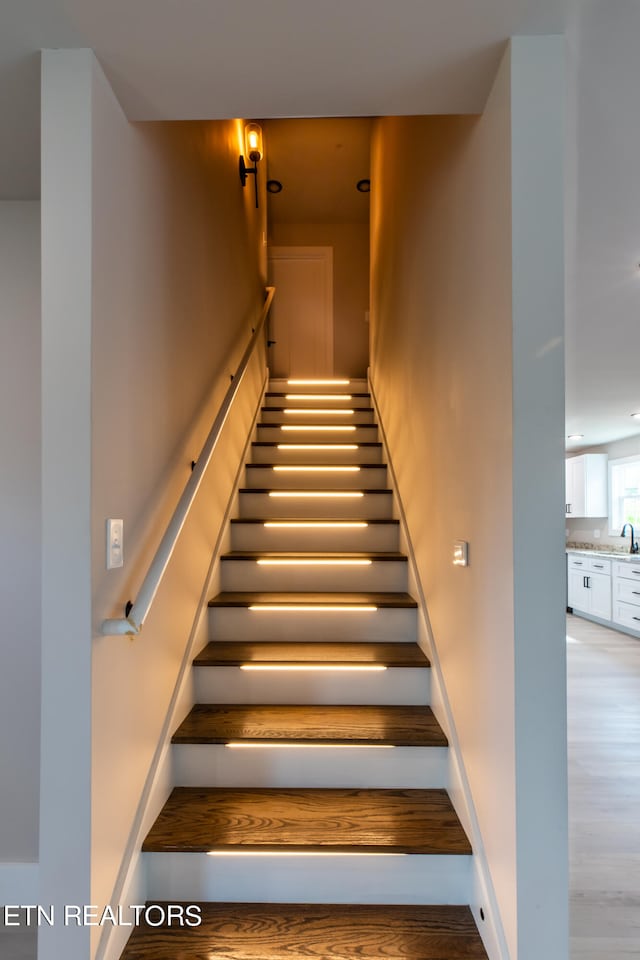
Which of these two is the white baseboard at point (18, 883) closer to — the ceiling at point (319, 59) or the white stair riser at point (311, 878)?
the white stair riser at point (311, 878)

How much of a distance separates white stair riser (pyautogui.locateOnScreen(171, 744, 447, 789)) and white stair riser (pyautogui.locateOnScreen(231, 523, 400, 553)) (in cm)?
121

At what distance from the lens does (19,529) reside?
208cm

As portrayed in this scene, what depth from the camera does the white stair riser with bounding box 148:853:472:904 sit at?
162 cm

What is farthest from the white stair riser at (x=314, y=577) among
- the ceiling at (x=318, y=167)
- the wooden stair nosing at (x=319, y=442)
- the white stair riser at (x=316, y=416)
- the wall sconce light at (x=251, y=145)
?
the ceiling at (x=318, y=167)

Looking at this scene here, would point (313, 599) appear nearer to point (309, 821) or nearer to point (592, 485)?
point (309, 821)

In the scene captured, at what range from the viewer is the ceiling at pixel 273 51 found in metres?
1.27

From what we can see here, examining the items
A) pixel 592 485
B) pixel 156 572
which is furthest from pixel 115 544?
pixel 592 485

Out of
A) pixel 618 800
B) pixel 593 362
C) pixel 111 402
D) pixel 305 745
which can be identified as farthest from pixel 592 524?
pixel 111 402

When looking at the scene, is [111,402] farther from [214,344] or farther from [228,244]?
[228,244]

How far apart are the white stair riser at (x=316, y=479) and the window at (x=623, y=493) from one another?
5668mm

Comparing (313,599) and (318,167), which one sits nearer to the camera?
(313,599)

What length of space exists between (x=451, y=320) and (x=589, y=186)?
0.76 metres

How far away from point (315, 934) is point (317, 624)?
1.11 m

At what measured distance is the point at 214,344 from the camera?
288 centimetres
